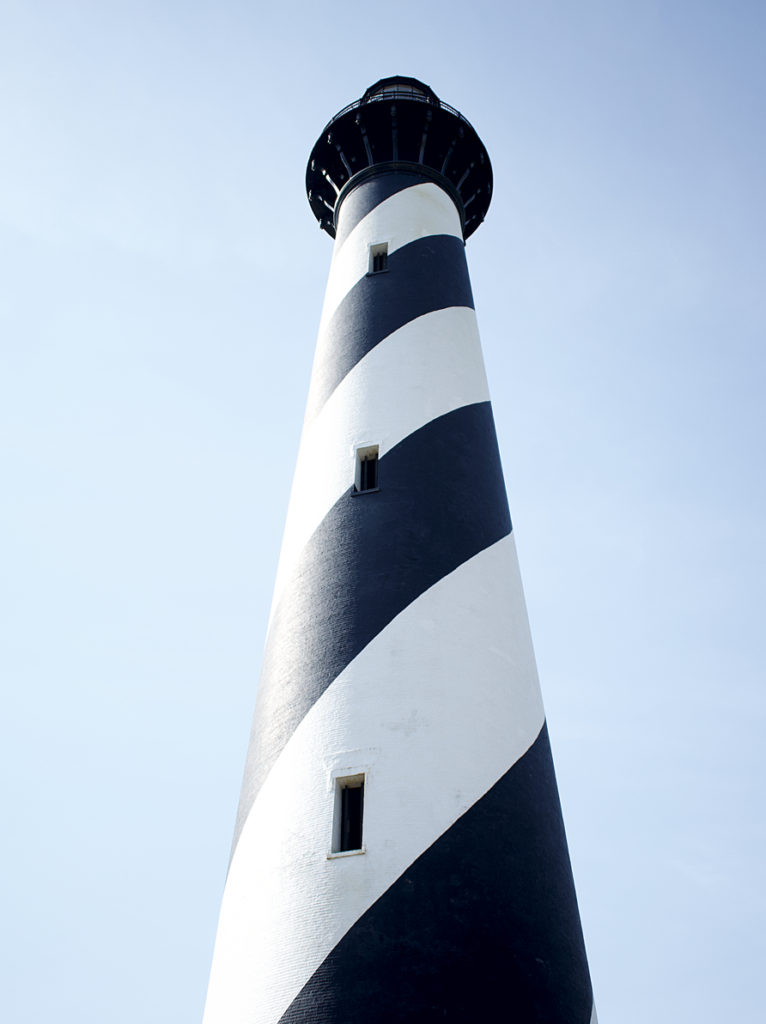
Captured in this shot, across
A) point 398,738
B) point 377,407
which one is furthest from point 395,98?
point 398,738

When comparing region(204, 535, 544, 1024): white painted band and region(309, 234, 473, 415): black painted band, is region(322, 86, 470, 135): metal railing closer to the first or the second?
region(309, 234, 473, 415): black painted band

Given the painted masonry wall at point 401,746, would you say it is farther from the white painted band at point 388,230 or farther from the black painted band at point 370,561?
the white painted band at point 388,230

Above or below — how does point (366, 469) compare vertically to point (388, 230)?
below

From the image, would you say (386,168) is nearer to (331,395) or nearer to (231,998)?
(331,395)

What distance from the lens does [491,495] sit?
1051 centimetres

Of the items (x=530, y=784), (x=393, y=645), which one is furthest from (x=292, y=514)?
(x=530, y=784)

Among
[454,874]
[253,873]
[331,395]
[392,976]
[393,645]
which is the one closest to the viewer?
[392,976]

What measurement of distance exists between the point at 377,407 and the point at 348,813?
181 inches

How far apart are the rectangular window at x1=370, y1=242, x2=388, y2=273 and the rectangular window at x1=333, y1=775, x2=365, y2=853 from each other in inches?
278

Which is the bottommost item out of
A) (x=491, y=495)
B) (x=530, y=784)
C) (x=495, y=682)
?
(x=530, y=784)

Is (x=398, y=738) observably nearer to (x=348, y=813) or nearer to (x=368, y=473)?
(x=348, y=813)

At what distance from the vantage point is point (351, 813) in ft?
25.7

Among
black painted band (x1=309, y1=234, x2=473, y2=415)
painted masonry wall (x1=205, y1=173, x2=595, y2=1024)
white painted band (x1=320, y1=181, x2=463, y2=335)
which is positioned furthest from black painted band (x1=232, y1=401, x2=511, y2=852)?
white painted band (x1=320, y1=181, x2=463, y2=335)

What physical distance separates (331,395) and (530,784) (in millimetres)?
5053
